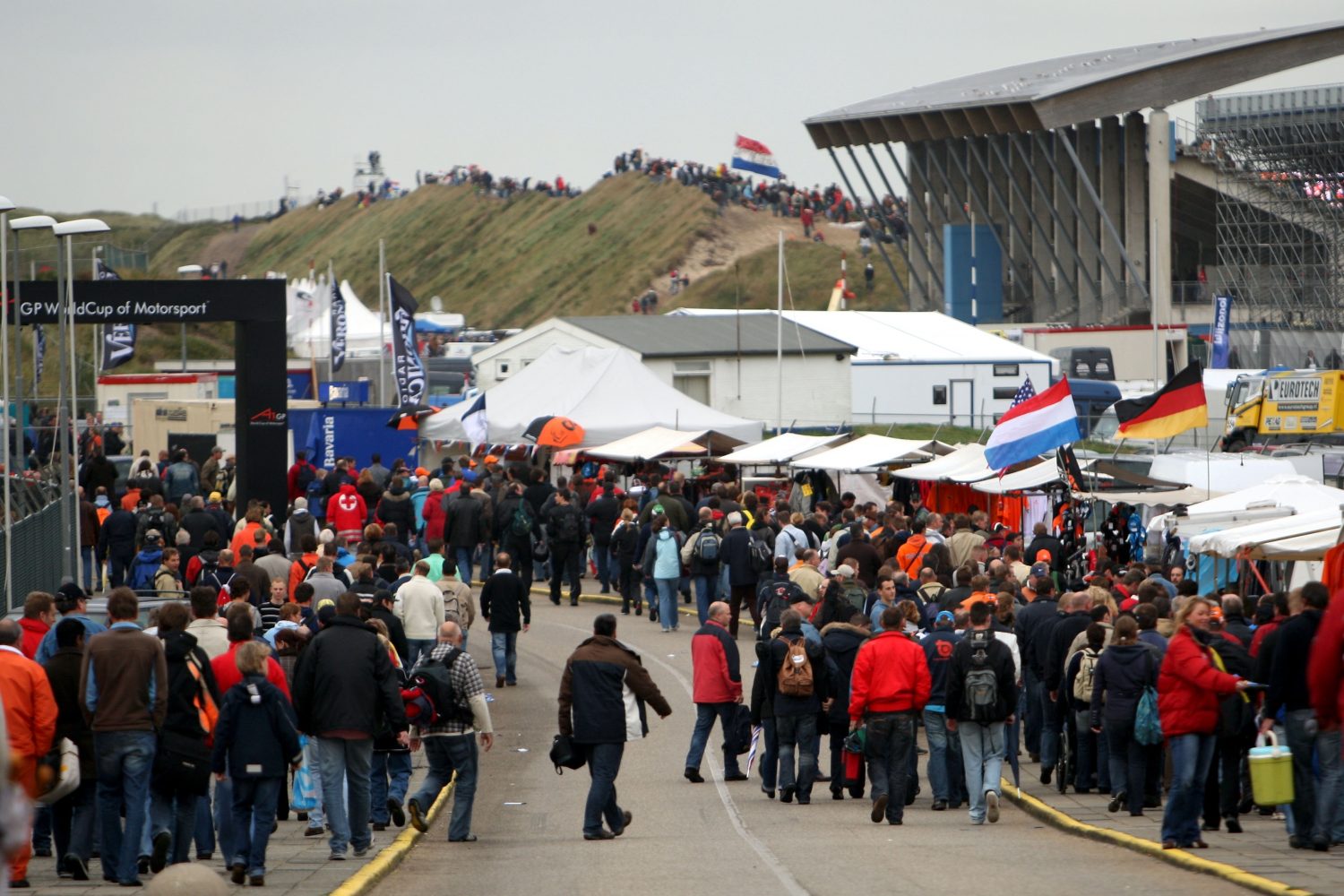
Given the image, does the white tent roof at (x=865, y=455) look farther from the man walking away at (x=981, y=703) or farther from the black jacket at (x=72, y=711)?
the black jacket at (x=72, y=711)

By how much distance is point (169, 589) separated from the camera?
17.6 m

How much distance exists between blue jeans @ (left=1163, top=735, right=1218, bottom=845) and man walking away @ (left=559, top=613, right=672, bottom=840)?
334cm

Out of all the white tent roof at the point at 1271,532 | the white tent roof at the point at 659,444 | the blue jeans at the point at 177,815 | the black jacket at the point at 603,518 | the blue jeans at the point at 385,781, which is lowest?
the blue jeans at the point at 385,781

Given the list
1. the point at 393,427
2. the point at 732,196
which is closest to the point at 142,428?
the point at 393,427

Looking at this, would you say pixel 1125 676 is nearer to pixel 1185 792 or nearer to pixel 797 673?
pixel 1185 792

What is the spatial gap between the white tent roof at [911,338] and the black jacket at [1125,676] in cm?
3611

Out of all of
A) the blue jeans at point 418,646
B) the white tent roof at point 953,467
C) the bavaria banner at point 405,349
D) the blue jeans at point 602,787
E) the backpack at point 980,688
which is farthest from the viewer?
the bavaria banner at point 405,349

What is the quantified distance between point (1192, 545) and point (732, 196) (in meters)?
95.2

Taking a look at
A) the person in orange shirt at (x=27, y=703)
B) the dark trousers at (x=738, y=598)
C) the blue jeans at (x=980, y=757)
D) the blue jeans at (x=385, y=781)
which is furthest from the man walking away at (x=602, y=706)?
the dark trousers at (x=738, y=598)

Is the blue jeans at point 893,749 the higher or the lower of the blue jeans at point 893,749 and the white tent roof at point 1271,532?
the lower

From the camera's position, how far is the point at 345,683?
11.4 m

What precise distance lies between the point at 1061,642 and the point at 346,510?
1426cm

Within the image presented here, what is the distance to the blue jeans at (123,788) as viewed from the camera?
1041 cm

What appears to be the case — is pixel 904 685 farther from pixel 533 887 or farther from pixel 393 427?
pixel 393 427
